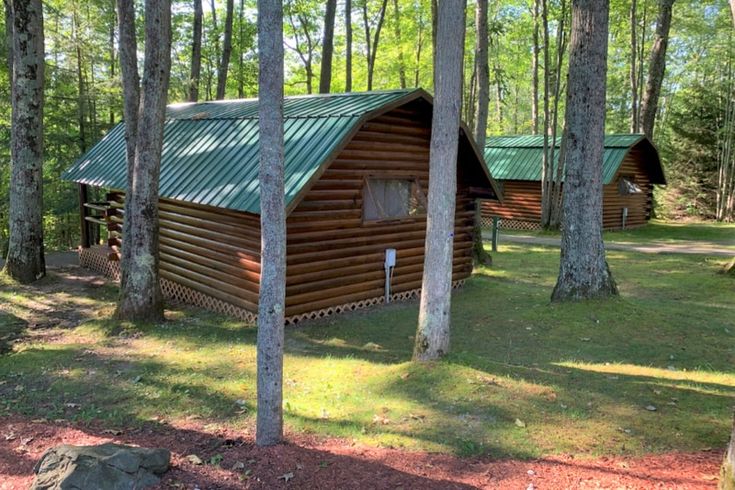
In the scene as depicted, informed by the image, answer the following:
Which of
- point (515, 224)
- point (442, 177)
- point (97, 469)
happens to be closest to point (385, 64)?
point (515, 224)

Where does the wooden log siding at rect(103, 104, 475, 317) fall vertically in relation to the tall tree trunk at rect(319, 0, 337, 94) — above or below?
below

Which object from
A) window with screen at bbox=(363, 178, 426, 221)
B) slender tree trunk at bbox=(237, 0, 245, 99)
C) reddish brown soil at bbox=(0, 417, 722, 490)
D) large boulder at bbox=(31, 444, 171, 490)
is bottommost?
reddish brown soil at bbox=(0, 417, 722, 490)

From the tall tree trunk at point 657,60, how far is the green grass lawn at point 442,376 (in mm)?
17636

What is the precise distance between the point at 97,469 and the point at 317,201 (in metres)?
6.38

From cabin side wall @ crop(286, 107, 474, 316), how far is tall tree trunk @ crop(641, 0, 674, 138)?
62.0 ft

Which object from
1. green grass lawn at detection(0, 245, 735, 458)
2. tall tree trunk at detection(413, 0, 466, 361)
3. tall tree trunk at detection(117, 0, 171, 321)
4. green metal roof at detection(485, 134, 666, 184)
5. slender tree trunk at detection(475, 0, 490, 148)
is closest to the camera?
green grass lawn at detection(0, 245, 735, 458)

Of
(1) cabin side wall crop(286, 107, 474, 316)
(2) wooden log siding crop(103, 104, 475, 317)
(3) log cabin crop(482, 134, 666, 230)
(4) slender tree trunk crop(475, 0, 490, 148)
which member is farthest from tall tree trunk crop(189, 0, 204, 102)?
(3) log cabin crop(482, 134, 666, 230)

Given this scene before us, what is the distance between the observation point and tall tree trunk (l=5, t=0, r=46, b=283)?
11.8 m

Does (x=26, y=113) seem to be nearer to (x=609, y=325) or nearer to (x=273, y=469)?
(x=273, y=469)

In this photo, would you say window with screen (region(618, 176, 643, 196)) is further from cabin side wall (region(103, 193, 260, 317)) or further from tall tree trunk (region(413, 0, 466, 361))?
tall tree trunk (region(413, 0, 466, 361))

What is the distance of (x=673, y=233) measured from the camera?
79.0 ft

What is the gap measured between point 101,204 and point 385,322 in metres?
9.60

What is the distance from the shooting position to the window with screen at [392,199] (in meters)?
10.7

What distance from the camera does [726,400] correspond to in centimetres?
573
